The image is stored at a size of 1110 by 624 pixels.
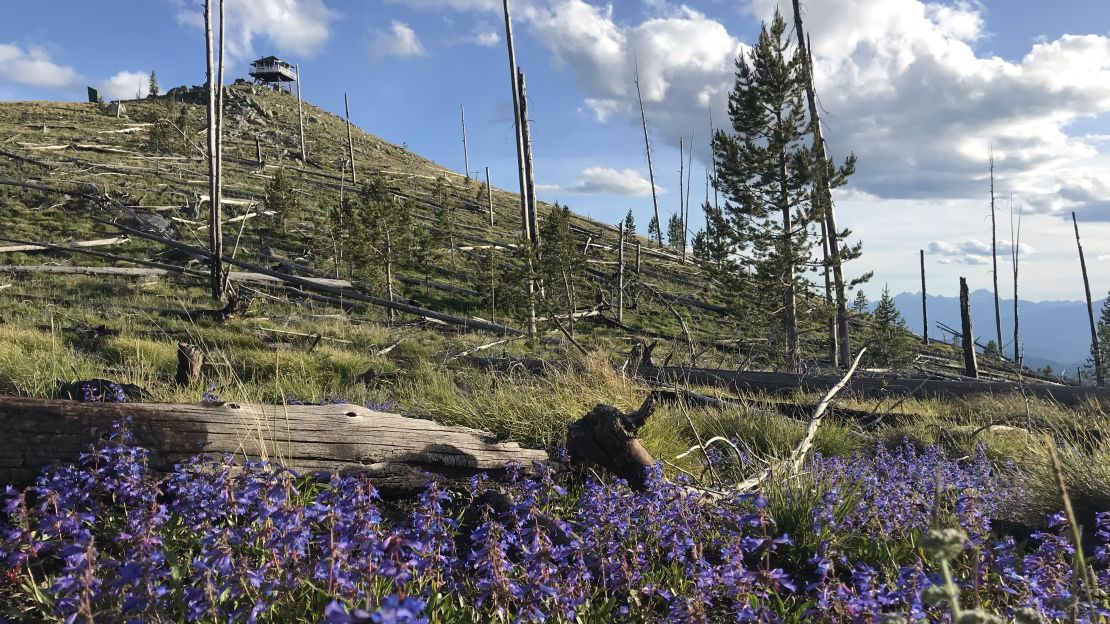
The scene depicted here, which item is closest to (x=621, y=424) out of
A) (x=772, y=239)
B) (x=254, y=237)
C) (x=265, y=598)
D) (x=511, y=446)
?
(x=511, y=446)

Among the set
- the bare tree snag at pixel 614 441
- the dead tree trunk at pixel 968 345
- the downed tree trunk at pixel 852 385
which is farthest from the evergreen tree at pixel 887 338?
the bare tree snag at pixel 614 441

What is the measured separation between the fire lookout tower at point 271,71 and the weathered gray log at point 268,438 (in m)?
118

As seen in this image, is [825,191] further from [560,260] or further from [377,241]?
[377,241]

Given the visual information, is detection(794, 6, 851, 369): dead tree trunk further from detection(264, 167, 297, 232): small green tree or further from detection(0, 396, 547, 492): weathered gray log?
detection(264, 167, 297, 232): small green tree

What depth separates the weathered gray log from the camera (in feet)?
11.2

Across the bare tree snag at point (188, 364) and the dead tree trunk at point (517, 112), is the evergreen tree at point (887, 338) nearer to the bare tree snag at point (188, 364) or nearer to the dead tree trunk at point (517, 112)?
the dead tree trunk at point (517, 112)

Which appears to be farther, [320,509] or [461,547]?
[461,547]

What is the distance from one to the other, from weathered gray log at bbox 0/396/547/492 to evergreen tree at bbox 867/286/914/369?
81.5 ft

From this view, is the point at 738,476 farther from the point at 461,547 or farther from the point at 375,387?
the point at 375,387

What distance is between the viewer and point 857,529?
11.2 ft

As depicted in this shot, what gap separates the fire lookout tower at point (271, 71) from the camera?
105500 mm

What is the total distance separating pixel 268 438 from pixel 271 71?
11946cm

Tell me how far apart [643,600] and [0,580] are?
9.00 ft

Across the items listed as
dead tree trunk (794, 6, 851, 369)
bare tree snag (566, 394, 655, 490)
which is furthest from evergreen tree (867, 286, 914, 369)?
bare tree snag (566, 394, 655, 490)
